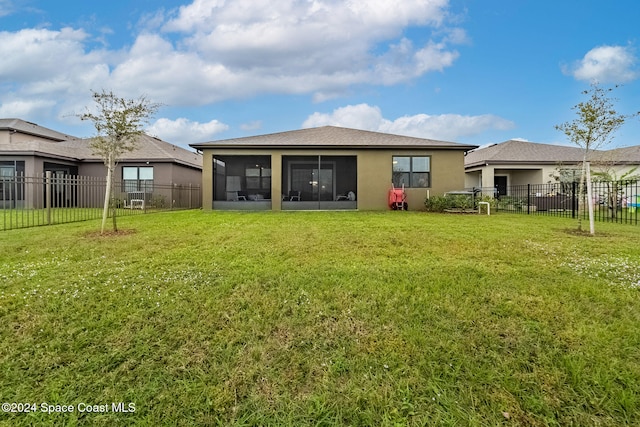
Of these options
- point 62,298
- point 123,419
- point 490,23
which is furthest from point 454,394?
point 490,23

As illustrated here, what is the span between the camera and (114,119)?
26.4 feet

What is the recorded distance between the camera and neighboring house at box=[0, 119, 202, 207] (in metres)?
17.3

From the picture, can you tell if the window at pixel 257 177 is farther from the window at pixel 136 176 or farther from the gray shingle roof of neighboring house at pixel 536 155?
the gray shingle roof of neighboring house at pixel 536 155

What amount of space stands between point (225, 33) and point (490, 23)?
9.55 m

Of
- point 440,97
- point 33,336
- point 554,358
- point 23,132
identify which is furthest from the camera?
point 23,132

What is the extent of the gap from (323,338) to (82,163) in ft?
70.2

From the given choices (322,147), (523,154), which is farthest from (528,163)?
(322,147)

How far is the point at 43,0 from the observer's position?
10984 millimetres

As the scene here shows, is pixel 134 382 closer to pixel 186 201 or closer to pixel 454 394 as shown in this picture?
pixel 454 394

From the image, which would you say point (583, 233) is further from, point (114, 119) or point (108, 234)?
point (114, 119)

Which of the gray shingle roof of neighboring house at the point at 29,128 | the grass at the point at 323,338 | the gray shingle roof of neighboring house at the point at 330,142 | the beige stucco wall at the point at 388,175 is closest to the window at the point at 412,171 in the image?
the beige stucco wall at the point at 388,175

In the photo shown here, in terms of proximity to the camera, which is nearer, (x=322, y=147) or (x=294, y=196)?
(x=322, y=147)

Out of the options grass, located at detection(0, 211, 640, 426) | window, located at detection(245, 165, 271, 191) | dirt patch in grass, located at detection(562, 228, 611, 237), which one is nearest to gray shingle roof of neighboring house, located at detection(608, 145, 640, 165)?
dirt patch in grass, located at detection(562, 228, 611, 237)

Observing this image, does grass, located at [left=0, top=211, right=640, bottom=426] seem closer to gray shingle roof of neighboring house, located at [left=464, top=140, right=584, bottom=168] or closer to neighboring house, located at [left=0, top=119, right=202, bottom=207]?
neighboring house, located at [left=0, top=119, right=202, bottom=207]
